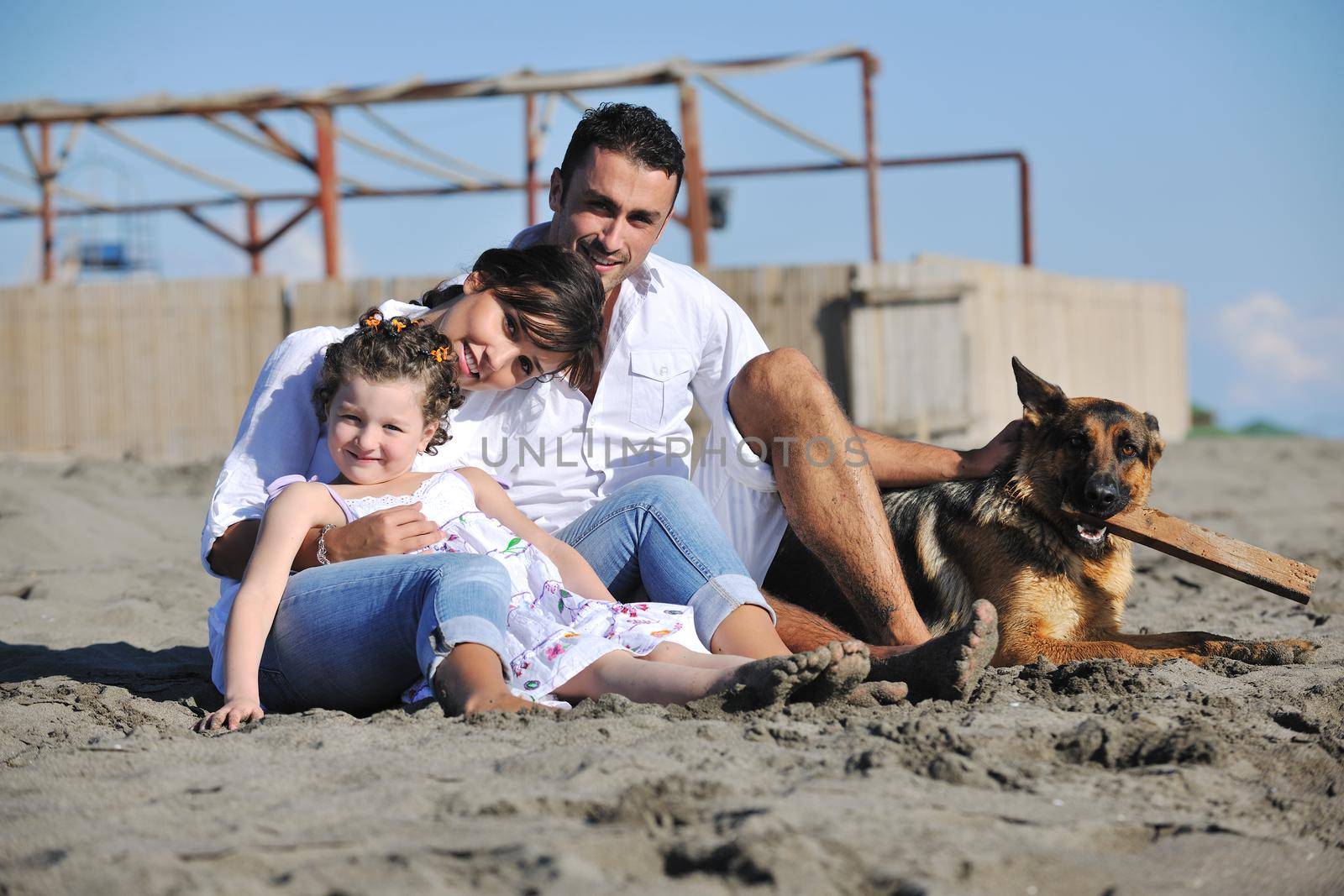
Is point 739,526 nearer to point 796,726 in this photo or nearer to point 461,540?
point 461,540

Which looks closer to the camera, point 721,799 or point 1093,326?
point 721,799

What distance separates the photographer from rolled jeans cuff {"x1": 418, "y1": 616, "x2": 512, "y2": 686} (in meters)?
2.81

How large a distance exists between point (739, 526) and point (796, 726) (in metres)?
1.44

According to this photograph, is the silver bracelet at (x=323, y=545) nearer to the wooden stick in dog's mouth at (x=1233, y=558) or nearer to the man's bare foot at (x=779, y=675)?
the man's bare foot at (x=779, y=675)

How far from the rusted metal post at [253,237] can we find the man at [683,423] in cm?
1189

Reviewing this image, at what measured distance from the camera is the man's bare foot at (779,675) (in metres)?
2.74

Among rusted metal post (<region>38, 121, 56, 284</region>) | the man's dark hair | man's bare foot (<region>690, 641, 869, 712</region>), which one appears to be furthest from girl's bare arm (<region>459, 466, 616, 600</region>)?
rusted metal post (<region>38, 121, 56, 284</region>)

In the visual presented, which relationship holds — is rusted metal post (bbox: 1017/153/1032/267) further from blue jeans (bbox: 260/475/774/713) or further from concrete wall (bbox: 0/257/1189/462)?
A: blue jeans (bbox: 260/475/774/713)

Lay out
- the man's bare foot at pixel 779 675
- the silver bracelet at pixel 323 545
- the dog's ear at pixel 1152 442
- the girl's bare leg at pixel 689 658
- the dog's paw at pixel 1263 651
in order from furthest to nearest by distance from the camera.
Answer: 1. the dog's ear at pixel 1152 442
2. the dog's paw at pixel 1263 651
3. the silver bracelet at pixel 323 545
4. the girl's bare leg at pixel 689 658
5. the man's bare foot at pixel 779 675

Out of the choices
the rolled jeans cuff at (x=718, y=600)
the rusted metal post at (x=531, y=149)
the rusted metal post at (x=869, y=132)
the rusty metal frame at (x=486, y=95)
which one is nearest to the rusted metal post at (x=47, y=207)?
the rusty metal frame at (x=486, y=95)

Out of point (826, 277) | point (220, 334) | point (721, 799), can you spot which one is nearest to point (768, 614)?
point (721, 799)

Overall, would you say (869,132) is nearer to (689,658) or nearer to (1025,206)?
(1025,206)

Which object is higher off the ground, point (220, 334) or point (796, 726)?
point (220, 334)

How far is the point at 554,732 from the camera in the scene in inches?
103
